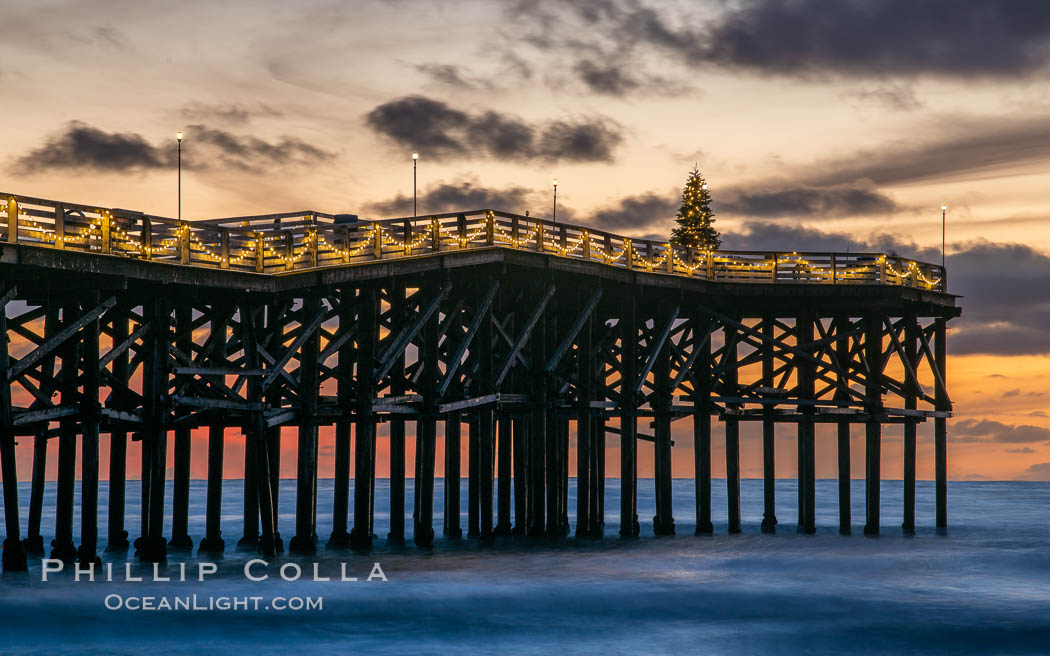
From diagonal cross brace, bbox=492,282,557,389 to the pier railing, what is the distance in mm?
1201

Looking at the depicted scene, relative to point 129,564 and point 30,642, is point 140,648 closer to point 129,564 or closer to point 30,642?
point 30,642

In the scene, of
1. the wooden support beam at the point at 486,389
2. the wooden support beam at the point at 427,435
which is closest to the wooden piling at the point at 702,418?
the wooden support beam at the point at 486,389

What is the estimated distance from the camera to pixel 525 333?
121 feet

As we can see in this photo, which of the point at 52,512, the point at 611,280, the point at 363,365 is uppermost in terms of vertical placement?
the point at 611,280

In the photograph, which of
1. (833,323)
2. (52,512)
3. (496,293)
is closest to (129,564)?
(496,293)

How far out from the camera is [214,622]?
28.0m

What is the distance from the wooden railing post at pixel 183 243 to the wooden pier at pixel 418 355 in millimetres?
48

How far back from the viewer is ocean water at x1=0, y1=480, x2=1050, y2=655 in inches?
1080

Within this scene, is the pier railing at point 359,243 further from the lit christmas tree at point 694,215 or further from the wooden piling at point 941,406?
the lit christmas tree at point 694,215

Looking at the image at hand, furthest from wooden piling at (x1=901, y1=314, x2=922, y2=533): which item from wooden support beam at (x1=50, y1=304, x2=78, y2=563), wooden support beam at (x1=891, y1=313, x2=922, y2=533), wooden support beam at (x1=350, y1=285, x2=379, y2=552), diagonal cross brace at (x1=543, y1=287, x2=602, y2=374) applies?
wooden support beam at (x1=50, y1=304, x2=78, y2=563)

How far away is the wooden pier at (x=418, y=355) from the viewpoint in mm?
29938

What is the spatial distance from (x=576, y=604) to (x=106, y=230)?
13.3 meters

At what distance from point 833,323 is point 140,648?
26.3 meters

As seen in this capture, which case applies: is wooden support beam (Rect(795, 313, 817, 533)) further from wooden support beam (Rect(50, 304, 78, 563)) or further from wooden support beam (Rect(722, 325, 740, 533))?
wooden support beam (Rect(50, 304, 78, 563))
